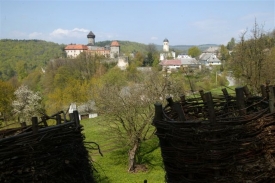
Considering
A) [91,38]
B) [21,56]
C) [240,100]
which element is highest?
[91,38]

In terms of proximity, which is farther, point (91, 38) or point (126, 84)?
point (91, 38)

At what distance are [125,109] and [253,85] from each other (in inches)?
355

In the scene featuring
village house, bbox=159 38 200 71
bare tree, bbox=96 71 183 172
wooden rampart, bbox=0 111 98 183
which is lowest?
bare tree, bbox=96 71 183 172

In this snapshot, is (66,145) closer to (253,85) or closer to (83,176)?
(83,176)

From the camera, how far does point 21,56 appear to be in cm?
10581

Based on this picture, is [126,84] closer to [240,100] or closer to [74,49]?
[240,100]

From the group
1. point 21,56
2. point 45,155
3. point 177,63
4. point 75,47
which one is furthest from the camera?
point 75,47

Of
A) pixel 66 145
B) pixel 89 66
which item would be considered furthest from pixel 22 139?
pixel 89 66

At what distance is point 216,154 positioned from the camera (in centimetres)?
285

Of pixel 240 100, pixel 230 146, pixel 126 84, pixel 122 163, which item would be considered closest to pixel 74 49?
pixel 126 84

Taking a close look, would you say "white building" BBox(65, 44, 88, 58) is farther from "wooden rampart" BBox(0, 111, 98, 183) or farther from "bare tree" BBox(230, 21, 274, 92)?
"wooden rampart" BBox(0, 111, 98, 183)

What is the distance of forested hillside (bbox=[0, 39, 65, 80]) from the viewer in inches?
3260

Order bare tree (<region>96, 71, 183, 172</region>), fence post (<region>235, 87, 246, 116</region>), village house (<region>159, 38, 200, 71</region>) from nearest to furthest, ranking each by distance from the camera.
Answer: fence post (<region>235, 87, 246, 116</region>)
bare tree (<region>96, 71, 183, 172</region>)
village house (<region>159, 38, 200, 71</region>)

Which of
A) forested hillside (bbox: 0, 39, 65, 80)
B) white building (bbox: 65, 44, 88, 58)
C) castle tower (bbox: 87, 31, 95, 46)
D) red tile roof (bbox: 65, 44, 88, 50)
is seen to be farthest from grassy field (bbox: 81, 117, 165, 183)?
castle tower (bbox: 87, 31, 95, 46)
